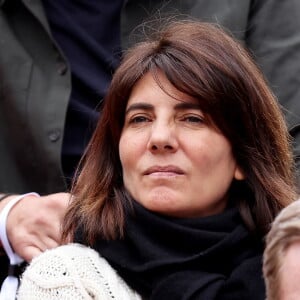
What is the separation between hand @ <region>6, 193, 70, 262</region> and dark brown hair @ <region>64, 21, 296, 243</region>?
0.34 ft

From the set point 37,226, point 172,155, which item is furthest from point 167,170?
point 37,226

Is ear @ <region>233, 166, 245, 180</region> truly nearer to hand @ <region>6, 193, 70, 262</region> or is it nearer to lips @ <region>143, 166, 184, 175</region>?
lips @ <region>143, 166, 184, 175</region>

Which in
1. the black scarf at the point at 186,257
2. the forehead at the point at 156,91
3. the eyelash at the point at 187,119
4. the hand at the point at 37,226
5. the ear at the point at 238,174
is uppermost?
the forehead at the point at 156,91

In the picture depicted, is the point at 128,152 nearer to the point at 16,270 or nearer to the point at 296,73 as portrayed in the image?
→ the point at 16,270

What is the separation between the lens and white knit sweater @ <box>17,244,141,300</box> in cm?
237

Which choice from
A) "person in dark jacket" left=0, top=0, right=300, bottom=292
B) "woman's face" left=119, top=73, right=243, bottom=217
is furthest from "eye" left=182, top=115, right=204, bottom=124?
"person in dark jacket" left=0, top=0, right=300, bottom=292

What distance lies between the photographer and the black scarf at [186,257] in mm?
2373

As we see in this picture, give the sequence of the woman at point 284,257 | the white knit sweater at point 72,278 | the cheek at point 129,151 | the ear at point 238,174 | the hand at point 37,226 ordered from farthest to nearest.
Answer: the hand at point 37,226
the ear at point 238,174
the cheek at point 129,151
the white knit sweater at point 72,278
the woman at point 284,257

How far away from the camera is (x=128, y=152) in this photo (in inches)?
98.1

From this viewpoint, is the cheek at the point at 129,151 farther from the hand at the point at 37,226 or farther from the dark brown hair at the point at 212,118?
the hand at the point at 37,226

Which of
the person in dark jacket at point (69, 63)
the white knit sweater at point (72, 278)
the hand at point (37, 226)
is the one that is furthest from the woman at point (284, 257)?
the person in dark jacket at point (69, 63)

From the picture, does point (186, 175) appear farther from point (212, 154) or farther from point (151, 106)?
point (151, 106)

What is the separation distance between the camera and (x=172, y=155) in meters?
2.42

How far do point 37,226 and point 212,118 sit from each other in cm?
62
